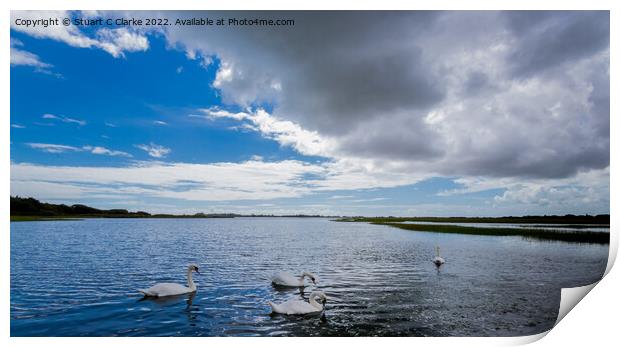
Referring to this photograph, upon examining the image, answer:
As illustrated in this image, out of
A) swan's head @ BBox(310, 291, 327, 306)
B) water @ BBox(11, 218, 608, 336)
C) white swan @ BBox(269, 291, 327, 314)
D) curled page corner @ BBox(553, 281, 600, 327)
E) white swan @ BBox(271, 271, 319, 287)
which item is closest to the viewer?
water @ BBox(11, 218, 608, 336)

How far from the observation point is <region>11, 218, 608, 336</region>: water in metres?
10.3

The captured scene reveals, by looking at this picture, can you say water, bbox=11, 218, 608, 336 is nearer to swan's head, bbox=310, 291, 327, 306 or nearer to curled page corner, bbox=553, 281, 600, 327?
curled page corner, bbox=553, 281, 600, 327

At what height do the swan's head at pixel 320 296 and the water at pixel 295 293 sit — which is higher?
Result: the swan's head at pixel 320 296

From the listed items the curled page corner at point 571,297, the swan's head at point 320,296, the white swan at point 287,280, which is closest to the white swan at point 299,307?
the swan's head at point 320,296

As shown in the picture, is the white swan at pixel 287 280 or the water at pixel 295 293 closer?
the water at pixel 295 293

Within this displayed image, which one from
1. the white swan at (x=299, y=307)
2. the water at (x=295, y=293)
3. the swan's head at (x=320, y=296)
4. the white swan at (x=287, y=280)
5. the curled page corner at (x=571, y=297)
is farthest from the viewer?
the white swan at (x=287, y=280)

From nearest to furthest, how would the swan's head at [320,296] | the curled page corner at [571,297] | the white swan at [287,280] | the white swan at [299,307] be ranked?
the white swan at [299,307] → the swan's head at [320,296] → the curled page corner at [571,297] → the white swan at [287,280]

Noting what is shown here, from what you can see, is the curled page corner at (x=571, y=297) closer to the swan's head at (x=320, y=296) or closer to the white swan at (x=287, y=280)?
the swan's head at (x=320, y=296)

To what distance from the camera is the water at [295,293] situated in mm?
10258

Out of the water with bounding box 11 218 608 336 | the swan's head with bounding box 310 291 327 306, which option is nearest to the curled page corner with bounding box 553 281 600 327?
the water with bounding box 11 218 608 336
